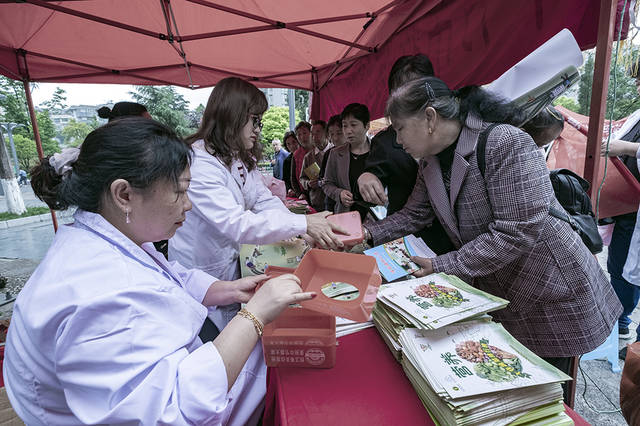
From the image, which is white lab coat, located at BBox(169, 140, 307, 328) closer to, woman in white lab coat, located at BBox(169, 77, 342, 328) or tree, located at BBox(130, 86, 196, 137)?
woman in white lab coat, located at BBox(169, 77, 342, 328)

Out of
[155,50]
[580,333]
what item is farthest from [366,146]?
[155,50]

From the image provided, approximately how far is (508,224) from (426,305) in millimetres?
532

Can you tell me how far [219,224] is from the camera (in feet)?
5.28

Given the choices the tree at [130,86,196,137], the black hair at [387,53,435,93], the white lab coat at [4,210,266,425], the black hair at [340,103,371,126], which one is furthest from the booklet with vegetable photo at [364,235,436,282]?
the tree at [130,86,196,137]

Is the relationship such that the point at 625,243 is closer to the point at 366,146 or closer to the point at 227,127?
the point at 366,146

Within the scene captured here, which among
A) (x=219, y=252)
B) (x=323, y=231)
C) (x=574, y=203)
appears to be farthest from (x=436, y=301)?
(x=219, y=252)

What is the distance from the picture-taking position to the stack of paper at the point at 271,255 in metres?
1.79

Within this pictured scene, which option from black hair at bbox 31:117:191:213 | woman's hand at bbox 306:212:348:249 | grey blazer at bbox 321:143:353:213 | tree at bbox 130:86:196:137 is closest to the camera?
black hair at bbox 31:117:191:213

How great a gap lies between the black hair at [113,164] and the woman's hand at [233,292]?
1.97 feet

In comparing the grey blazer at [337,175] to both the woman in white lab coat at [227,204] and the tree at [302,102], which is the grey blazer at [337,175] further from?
the tree at [302,102]

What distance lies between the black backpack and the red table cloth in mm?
861

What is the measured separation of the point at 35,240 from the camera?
799cm

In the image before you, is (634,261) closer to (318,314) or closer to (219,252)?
(318,314)

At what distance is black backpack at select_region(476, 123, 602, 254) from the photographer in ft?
4.32
